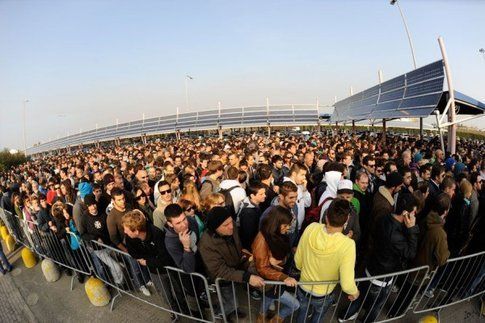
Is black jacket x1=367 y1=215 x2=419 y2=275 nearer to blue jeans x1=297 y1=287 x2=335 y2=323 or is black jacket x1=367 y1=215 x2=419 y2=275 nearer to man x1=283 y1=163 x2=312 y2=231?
blue jeans x1=297 y1=287 x2=335 y2=323

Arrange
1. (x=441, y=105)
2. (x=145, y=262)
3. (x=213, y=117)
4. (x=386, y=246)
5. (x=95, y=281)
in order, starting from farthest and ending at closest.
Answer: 1. (x=213, y=117)
2. (x=441, y=105)
3. (x=95, y=281)
4. (x=145, y=262)
5. (x=386, y=246)

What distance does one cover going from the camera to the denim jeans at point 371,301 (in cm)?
319

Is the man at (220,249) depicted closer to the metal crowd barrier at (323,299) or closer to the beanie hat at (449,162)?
the metal crowd barrier at (323,299)

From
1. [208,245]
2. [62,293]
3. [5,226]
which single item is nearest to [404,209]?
[208,245]

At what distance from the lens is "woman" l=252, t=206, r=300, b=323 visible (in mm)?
2762

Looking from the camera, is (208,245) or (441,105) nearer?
(208,245)

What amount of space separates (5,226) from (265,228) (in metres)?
8.86

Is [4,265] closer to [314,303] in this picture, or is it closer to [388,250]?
[314,303]

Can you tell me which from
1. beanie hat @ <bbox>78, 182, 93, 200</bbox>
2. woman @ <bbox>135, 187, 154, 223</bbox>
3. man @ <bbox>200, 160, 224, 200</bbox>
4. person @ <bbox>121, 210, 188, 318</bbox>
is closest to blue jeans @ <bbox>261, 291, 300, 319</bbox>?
person @ <bbox>121, 210, 188, 318</bbox>

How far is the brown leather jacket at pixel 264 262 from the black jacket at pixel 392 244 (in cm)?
126

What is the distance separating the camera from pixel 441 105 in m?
10.5

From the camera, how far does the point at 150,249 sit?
3416 mm

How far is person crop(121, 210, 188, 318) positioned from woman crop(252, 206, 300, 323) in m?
1.22

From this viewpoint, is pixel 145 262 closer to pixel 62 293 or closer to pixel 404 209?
pixel 62 293
